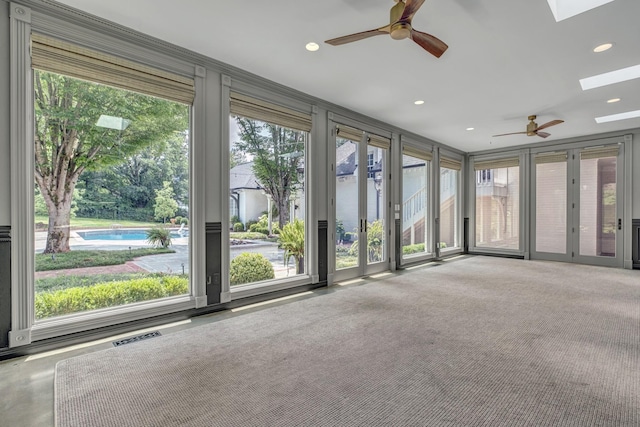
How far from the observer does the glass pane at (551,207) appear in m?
7.22

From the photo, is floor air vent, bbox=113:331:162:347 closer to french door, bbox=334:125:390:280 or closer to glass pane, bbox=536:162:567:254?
french door, bbox=334:125:390:280

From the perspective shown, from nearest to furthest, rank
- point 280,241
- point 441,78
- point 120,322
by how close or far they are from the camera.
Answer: point 120,322
point 441,78
point 280,241

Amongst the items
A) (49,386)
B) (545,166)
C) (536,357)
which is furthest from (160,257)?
(545,166)

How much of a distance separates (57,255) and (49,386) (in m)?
1.17

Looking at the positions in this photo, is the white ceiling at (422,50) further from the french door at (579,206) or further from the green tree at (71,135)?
the french door at (579,206)

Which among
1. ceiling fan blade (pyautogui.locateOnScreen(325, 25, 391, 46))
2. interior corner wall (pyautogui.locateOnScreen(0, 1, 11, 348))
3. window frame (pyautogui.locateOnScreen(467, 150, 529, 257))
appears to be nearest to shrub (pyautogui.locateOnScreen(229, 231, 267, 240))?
interior corner wall (pyautogui.locateOnScreen(0, 1, 11, 348))

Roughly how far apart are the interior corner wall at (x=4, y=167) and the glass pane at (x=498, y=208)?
355 inches

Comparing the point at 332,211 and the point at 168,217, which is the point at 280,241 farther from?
the point at 168,217

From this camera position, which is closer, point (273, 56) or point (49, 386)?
point (49, 386)

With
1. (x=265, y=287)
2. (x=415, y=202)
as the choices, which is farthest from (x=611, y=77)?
(x=265, y=287)

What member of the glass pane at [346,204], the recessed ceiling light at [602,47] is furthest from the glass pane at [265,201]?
the recessed ceiling light at [602,47]

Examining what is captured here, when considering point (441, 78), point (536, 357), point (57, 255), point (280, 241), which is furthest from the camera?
point (280, 241)

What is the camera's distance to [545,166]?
746 centimetres

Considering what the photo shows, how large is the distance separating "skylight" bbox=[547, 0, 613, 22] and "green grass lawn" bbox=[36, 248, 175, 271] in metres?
4.28
